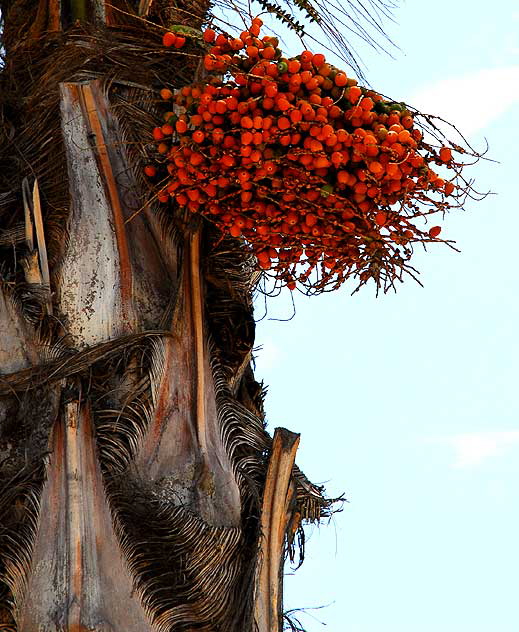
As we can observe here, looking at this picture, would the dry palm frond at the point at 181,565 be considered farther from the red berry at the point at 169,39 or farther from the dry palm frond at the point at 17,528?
the red berry at the point at 169,39

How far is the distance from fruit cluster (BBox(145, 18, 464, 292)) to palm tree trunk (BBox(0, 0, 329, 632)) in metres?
0.29

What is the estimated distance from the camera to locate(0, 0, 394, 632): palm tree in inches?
140

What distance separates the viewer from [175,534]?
3623 mm

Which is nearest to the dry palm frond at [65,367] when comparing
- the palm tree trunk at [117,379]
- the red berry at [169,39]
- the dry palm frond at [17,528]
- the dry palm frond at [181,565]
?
the palm tree trunk at [117,379]

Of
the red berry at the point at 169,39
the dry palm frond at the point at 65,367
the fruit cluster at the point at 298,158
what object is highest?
the red berry at the point at 169,39

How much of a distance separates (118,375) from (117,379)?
16 millimetres

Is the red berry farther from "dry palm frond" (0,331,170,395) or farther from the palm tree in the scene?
"dry palm frond" (0,331,170,395)

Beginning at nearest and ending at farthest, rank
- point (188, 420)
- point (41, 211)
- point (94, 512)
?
point (94, 512)
point (188, 420)
point (41, 211)

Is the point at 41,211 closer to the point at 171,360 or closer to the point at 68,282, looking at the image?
the point at 68,282

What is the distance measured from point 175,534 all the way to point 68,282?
92 cm

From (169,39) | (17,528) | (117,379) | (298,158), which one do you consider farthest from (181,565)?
(169,39)

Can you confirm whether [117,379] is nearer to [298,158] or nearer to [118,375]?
[118,375]

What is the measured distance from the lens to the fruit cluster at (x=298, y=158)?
3.63m

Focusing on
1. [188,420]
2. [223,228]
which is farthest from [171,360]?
[223,228]
